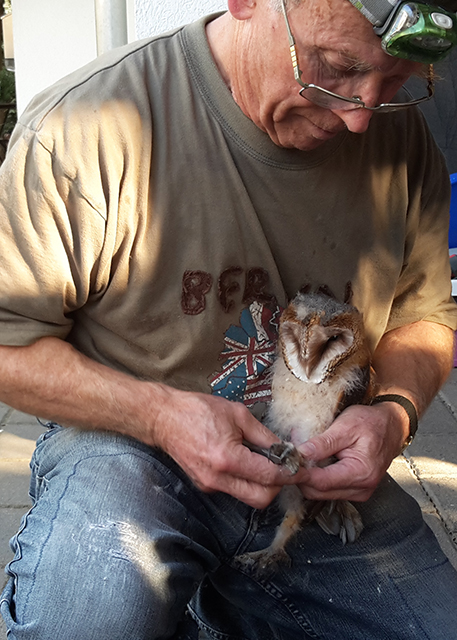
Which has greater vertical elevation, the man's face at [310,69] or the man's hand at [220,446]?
the man's face at [310,69]

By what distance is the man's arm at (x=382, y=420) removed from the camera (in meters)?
1.73

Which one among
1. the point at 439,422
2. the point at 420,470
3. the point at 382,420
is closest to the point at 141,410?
the point at 382,420

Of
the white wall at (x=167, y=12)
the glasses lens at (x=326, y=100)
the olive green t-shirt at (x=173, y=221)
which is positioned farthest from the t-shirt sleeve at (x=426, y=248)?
the white wall at (x=167, y=12)

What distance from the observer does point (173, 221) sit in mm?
1823

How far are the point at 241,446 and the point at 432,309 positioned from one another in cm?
98

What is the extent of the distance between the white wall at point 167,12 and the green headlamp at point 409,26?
8.87 feet

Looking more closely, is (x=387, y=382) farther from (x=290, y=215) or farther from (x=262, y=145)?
(x=262, y=145)

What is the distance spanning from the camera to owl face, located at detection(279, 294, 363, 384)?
69.4 inches

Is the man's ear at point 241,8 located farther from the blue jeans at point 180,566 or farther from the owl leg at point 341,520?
the owl leg at point 341,520

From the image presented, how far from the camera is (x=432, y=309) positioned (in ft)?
7.54

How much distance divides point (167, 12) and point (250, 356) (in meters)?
2.80

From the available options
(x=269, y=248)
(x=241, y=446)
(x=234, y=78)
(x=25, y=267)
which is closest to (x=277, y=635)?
(x=241, y=446)

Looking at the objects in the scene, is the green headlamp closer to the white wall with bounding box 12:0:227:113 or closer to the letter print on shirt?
the letter print on shirt

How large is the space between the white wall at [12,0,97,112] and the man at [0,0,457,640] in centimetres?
342
